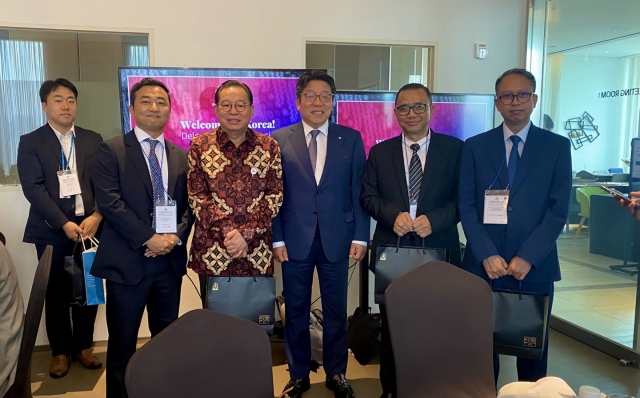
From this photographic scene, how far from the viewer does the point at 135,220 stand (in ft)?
7.34

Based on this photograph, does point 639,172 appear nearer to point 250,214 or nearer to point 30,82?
point 250,214

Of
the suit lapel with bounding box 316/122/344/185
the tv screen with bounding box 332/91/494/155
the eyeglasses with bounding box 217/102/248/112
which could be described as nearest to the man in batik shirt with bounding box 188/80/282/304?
the eyeglasses with bounding box 217/102/248/112

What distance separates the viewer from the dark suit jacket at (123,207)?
7.35 ft

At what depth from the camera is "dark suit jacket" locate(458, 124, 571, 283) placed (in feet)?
7.50

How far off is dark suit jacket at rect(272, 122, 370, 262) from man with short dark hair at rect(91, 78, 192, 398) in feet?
1.89

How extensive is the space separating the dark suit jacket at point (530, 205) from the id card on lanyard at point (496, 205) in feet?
0.08

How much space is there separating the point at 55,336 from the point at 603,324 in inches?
156

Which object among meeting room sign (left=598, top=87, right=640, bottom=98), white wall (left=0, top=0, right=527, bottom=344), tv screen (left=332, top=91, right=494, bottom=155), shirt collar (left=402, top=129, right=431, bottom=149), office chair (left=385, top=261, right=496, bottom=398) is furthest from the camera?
tv screen (left=332, top=91, right=494, bottom=155)

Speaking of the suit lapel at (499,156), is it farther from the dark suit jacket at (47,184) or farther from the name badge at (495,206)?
the dark suit jacket at (47,184)

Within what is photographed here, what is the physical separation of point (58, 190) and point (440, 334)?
100 inches

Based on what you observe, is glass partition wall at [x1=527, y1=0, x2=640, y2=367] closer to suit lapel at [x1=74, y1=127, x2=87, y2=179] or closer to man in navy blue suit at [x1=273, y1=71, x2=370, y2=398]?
man in navy blue suit at [x1=273, y1=71, x2=370, y2=398]

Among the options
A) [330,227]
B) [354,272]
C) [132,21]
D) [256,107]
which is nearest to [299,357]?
[330,227]

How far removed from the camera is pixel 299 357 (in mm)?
2691

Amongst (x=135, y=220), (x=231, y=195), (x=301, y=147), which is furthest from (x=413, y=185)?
(x=135, y=220)
